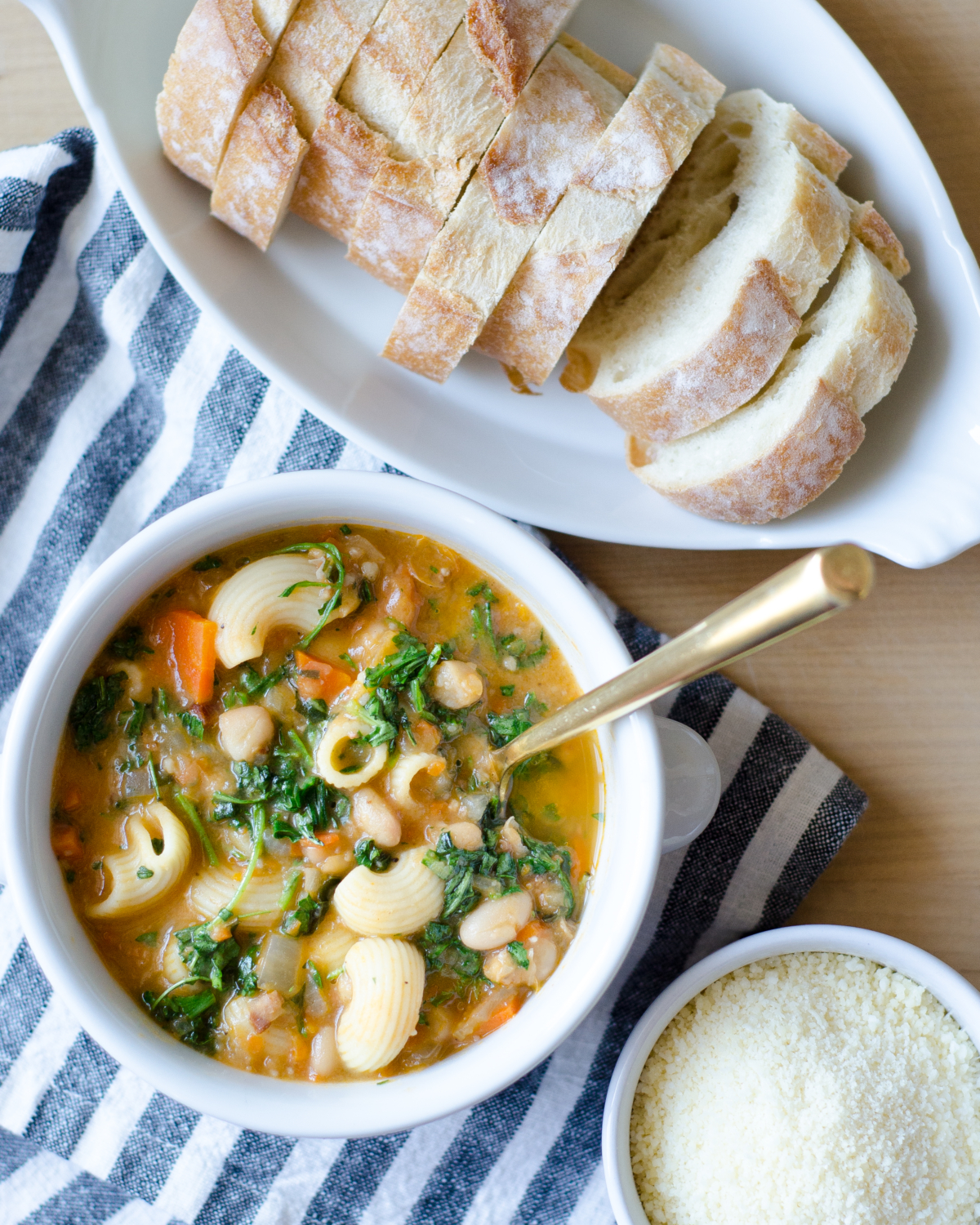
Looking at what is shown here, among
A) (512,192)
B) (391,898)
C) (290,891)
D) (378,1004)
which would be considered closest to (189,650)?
(290,891)

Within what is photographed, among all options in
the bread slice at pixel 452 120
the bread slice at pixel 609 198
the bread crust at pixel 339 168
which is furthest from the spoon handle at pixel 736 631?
the bread crust at pixel 339 168

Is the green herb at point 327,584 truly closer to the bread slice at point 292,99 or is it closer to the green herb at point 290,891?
the green herb at point 290,891

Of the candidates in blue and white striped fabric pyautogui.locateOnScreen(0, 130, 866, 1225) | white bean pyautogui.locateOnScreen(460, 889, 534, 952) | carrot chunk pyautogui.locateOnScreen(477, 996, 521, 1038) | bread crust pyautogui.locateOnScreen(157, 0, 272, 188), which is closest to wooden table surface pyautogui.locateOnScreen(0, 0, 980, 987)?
blue and white striped fabric pyautogui.locateOnScreen(0, 130, 866, 1225)

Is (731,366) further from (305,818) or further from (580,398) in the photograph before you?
(305,818)

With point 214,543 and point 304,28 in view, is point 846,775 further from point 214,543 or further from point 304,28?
point 304,28

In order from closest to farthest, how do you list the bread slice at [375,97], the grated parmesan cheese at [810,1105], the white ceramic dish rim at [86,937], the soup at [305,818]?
the white ceramic dish rim at [86,937] < the soup at [305,818] < the bread slice at [375,97] < the grated parmesan cheese at [810,1105]

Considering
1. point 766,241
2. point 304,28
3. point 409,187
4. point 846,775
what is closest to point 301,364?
point 409,187
